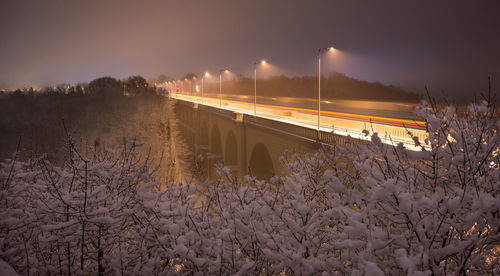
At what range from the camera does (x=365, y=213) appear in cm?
483

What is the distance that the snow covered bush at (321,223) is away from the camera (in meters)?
4.16

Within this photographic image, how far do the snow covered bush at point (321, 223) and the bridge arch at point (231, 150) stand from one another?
27601 mm

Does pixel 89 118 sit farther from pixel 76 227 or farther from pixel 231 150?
pixel 76 227

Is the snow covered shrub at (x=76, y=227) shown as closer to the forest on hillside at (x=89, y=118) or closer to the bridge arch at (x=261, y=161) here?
the bridge arch at (x=261, y=161)

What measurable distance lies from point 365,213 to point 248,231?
197 centimetres

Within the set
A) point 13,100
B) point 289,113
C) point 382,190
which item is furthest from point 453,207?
point 13,100

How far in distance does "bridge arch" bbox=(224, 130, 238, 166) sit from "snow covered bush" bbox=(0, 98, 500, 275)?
27.6m

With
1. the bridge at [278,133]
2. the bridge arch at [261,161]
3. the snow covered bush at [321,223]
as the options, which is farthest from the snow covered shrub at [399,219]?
the bridge arch at [261,161]

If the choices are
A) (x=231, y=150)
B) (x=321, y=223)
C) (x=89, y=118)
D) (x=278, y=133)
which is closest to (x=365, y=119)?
(x=278, y=133)

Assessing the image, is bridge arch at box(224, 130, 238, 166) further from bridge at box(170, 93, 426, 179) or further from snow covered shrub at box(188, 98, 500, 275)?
snow covered shrub at box(188, 98, 500, 275)

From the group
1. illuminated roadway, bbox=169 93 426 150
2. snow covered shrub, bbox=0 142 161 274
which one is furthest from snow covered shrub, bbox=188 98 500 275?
illuminated roadway, bbox=169 93 426 150

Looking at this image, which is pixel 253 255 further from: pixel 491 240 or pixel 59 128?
pixel 59 128

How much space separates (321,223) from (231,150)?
97.5ft

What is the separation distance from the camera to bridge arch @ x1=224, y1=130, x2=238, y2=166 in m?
35.4
